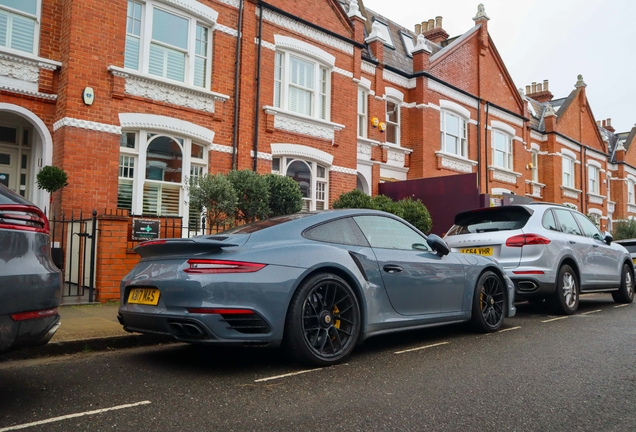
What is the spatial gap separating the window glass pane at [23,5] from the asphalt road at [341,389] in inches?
319

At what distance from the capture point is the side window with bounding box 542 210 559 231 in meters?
7.94

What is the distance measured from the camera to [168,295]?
4164mm

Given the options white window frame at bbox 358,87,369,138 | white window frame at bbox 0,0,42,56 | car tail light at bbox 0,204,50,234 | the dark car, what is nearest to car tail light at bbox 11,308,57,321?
the dark car

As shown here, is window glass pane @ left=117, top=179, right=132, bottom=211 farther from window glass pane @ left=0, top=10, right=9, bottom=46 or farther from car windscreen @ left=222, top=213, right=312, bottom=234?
car windscreen @ left=222, top=213, right=312, bottom=234

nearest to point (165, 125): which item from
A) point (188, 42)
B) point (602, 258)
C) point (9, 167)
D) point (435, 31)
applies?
point (188, 42)

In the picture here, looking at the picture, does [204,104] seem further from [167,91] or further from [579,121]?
[579,121]

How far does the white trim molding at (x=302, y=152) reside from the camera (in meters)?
13.2

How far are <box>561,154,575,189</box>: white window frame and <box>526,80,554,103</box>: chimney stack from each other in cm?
484

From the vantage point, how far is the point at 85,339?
201 inches

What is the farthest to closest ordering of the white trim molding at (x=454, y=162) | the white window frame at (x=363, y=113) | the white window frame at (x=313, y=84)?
the white trim molding at (x=454, y=162) < the white window frame at (x=363, y=113) < the white window frame at (x=313, y=84)

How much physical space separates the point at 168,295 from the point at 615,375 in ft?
12.2

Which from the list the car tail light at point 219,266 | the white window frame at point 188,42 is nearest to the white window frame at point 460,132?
the white window frame at point 188,42

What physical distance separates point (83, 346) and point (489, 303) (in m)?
4.52

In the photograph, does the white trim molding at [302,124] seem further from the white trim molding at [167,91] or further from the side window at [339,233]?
the side window at [339,233]
